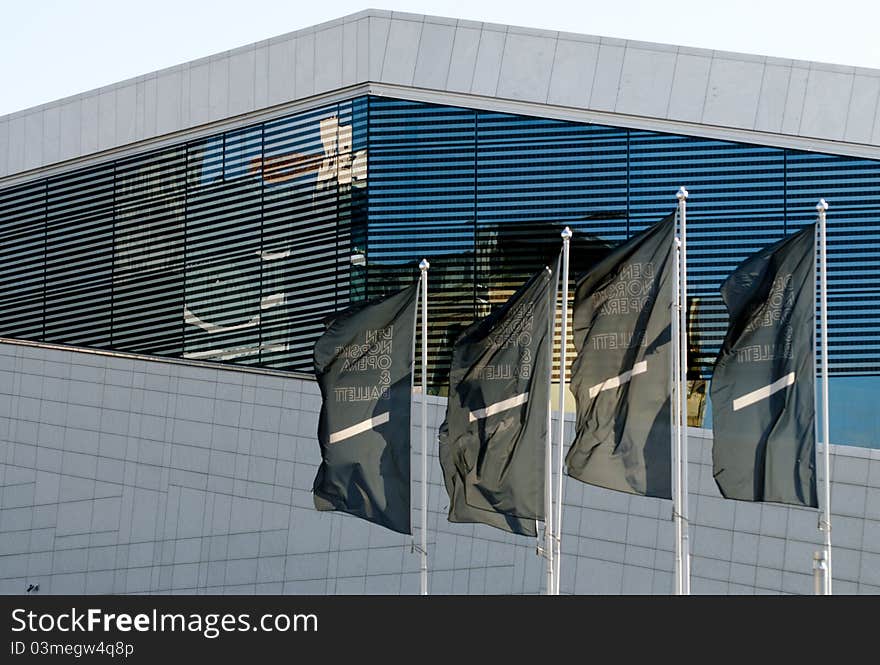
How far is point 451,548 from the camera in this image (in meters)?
25.4

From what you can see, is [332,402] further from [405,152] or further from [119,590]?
[119,590]

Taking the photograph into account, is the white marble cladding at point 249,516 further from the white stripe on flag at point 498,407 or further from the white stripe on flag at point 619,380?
the white stripe on flag at point 619,380

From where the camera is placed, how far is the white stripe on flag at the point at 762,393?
54.9ft

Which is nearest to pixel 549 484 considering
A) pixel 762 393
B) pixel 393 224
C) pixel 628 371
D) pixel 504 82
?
pixel 628 371

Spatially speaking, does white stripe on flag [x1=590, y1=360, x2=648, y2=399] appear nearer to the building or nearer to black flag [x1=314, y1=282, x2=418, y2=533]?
black flag [x1=314, y1=282, x2=418, y2=533]

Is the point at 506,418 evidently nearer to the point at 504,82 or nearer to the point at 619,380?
the point at 619,380

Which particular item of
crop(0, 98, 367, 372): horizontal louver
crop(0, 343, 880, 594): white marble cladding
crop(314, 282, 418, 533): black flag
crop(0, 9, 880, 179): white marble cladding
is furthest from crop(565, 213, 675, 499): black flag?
crop(0, 98, 367, 372): horizontal louver

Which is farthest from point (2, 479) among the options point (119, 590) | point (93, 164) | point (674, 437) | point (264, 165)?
point (674, 437)

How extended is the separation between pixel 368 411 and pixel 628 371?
11.9ft

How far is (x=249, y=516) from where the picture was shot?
89.1 feet

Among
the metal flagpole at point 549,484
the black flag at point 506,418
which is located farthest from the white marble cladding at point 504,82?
the black flag at point 506,418

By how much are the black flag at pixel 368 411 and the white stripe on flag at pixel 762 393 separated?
14.4 feet

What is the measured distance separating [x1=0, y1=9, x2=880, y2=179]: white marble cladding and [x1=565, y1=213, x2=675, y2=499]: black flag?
8413 mm
